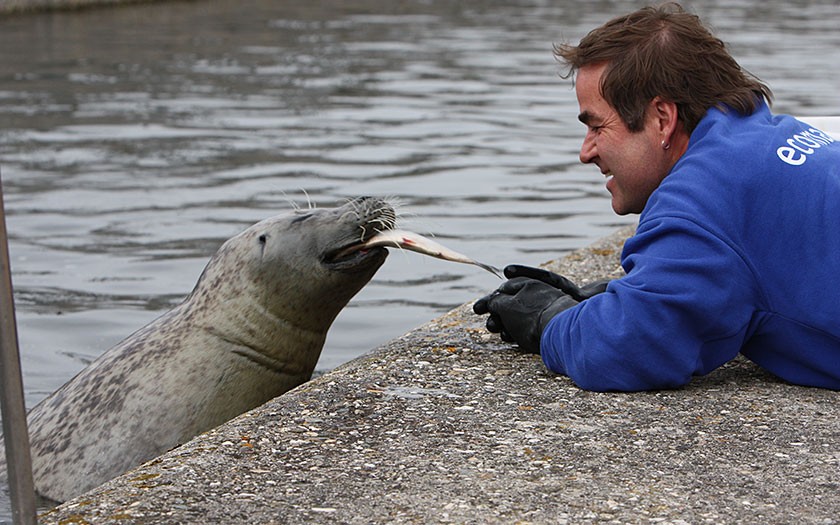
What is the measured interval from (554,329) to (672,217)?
0.52 metres

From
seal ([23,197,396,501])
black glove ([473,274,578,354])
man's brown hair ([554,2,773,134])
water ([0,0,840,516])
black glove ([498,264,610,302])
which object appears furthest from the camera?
water ([0,0,840,516])

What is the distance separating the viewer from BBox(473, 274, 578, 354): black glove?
4.00 meters

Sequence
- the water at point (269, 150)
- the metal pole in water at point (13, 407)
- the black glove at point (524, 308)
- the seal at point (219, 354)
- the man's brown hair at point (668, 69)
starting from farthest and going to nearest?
the water at point (269, 150) → the seal at point (219, 354) → the black glove at point (524, 308) → the man's brown hair at point (668, 69) → the metal pole in water at point (13, 407)

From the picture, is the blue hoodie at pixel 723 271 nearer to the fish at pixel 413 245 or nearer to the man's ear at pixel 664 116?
the man's ear at pixel 664 116

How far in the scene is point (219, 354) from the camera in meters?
4.54

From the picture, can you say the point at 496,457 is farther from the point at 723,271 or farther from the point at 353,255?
the point at 353,255

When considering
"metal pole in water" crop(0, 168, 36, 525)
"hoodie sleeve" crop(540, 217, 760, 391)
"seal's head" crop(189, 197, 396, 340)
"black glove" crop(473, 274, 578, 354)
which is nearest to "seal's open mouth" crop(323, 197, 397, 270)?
"seal's head" crop(189, 197, 396, 340)

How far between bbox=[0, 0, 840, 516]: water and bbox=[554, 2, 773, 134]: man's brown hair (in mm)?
2811

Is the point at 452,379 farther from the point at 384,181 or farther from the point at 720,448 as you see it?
the point at 384,181

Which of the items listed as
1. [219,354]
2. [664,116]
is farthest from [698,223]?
[219,354]

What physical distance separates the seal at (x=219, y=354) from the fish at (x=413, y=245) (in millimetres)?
29

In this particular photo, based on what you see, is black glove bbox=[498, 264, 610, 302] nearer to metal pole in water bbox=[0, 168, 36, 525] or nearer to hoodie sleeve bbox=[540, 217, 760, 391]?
hoodie sleeve bbox=[540, 217, 760, 391]

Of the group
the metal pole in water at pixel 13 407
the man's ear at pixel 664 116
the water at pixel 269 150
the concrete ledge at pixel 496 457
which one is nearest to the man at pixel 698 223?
the man's ear at pixel 664 116

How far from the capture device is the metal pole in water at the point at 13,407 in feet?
8.17
